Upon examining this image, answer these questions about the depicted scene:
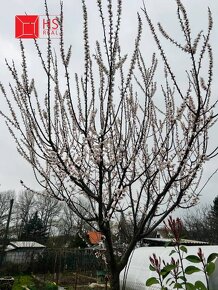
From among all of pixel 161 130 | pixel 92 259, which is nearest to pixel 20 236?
pixel 92 259

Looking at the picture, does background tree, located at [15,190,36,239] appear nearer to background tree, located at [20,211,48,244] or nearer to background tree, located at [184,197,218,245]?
background tree, located at [20,211,48,244]

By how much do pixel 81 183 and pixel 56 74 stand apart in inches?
45.4

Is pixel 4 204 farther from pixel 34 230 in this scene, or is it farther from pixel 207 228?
pixel 207 228

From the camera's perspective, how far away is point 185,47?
2.74 m

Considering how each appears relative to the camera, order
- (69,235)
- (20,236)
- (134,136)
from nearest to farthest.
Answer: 1. (134,136)
2. (69,235)
3. (20,236)

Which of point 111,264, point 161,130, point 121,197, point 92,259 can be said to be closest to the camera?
point 111,264

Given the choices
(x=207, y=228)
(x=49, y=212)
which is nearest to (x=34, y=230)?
(x=49, y=212)

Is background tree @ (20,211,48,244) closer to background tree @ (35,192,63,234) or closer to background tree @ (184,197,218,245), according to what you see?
background tree @ (35,192,63,234)

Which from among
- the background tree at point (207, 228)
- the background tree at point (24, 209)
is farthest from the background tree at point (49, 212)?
the background tree at point (207, 228)

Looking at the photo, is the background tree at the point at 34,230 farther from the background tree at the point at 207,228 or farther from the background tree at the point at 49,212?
the background tree at the point at 207,228

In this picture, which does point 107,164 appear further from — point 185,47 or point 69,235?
point 69,235

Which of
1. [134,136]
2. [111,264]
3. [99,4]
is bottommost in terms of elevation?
[111,264]

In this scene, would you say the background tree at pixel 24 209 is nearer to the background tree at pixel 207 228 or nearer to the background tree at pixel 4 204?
the background tree at pixel 4 204

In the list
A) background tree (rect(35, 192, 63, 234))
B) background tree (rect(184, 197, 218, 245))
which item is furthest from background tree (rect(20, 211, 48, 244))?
background tree (rect(184, 197, 218, 245))
